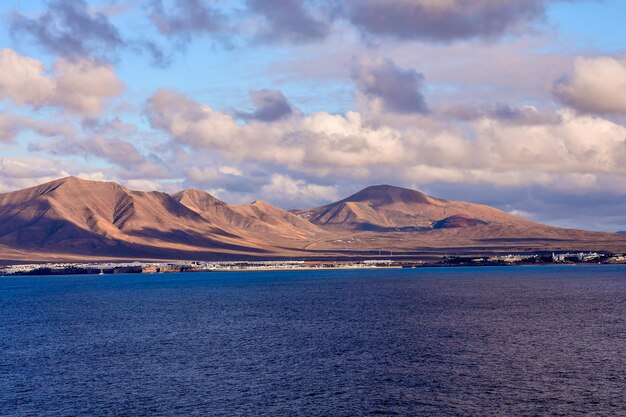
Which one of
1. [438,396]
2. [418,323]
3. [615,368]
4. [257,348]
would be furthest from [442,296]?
[438,396]

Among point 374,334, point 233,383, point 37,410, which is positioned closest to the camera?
point 37,410

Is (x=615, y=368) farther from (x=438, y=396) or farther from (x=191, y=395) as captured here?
(x=191, y=395)

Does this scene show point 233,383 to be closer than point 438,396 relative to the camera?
No

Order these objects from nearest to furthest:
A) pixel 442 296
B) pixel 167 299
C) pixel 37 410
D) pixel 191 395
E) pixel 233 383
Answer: pixel 37 410 < pixel 191 395 < pixel 233 383 < pixel 442 296 < pixel 167 299

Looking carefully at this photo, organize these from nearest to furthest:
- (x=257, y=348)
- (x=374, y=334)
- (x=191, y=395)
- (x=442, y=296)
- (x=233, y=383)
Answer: (x=191, y=395), (x=233, y=383), (x=257, y=348), (x=374, y=334), (x=442, y=296)

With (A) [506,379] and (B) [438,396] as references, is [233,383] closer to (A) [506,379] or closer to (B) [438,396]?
(B) [438,396]

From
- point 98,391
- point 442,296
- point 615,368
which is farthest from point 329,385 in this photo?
point 442,296
